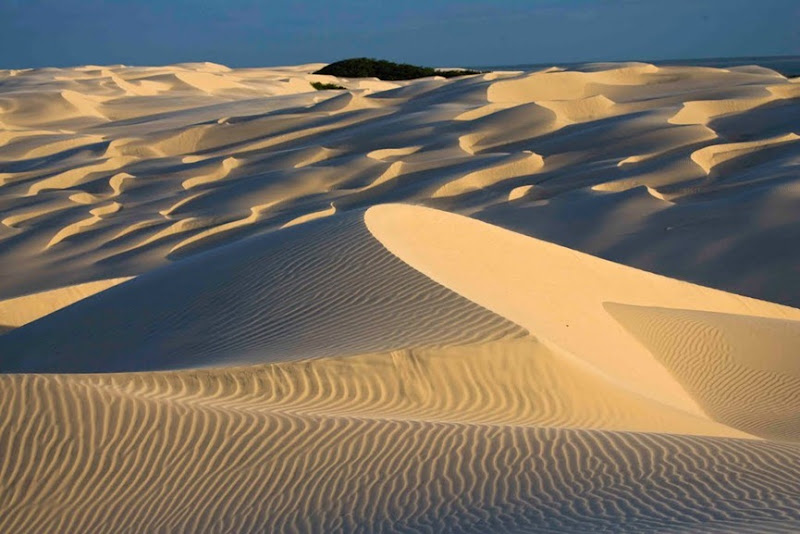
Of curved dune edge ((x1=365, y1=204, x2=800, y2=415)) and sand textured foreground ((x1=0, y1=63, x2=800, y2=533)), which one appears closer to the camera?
sand textured foreground ((x1=0, y1=63, x2=800, y2=533))

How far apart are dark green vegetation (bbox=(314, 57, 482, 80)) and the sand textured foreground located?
62.9 feet

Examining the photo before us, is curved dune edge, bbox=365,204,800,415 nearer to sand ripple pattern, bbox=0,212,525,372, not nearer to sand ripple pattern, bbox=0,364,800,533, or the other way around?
sand ripple pattern, bbox=0,212,525,372

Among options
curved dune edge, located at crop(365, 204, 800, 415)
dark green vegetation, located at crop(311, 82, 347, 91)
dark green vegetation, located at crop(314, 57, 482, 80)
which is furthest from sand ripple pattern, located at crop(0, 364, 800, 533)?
dark green vegetation, located at crop(314, 57, 482, 80)

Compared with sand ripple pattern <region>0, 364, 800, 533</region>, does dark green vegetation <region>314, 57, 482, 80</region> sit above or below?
below

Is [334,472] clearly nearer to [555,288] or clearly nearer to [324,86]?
[555,288]

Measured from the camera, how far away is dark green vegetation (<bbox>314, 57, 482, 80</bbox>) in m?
37.4

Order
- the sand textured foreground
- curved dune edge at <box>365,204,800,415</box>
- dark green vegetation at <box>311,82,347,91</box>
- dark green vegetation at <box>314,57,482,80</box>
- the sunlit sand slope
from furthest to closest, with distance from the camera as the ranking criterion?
dark green vegetation at <box>314,57,482,80</box>
dark green vegetation at <box>311,82,347,91</box>
the sunlit sand slope
curved dune edge at <box>365,204,800,415</box>
the sand textured foreground

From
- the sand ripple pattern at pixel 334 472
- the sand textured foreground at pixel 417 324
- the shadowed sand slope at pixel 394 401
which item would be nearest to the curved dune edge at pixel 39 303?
the sand textured foreground at pixel 417 324

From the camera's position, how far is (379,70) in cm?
3862

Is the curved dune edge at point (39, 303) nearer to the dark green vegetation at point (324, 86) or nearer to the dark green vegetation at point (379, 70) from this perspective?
the dark green vegetation at point (324, 86)

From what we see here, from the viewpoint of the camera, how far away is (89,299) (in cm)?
934

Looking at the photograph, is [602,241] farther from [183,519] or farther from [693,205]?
[183,519]

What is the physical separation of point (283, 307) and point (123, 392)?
2.40 meters

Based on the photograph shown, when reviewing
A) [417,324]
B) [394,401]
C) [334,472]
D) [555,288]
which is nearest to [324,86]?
[555,288]
